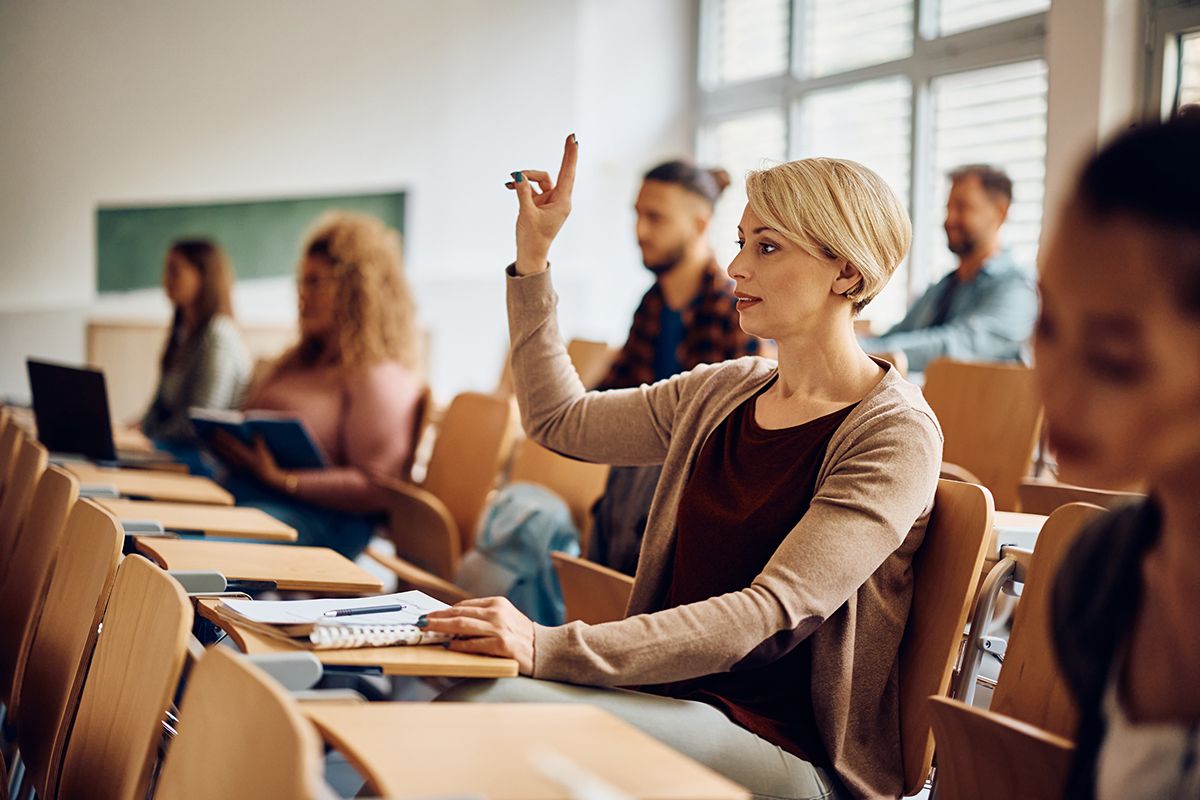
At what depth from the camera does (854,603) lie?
170 cm

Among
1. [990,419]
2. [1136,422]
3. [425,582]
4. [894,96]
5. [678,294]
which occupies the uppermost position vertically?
[894,96]

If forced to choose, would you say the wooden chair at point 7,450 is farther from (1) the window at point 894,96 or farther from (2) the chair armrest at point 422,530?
(1) the window at point 894,96

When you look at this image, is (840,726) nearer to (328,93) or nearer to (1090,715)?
(1090,715)

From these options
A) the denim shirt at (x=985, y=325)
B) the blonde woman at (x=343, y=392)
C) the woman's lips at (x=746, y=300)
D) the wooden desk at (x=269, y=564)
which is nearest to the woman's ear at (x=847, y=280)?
A: the woman's lips at (x=746, y=300)

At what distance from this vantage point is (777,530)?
1.79 meters

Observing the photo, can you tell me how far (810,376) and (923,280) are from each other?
4373 mm

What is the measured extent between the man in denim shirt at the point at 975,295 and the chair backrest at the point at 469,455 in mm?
1312

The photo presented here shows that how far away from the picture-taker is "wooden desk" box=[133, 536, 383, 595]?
198 centimetres

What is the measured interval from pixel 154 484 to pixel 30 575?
1152 millimetres

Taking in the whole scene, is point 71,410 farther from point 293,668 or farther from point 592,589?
point 293,668

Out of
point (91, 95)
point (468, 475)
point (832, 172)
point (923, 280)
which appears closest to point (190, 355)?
point (468, 475)

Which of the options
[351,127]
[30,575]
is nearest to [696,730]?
[30,575]

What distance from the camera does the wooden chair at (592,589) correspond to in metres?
2.36

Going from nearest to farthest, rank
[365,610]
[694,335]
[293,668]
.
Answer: [293,668] < [365,610] < [694,335]
